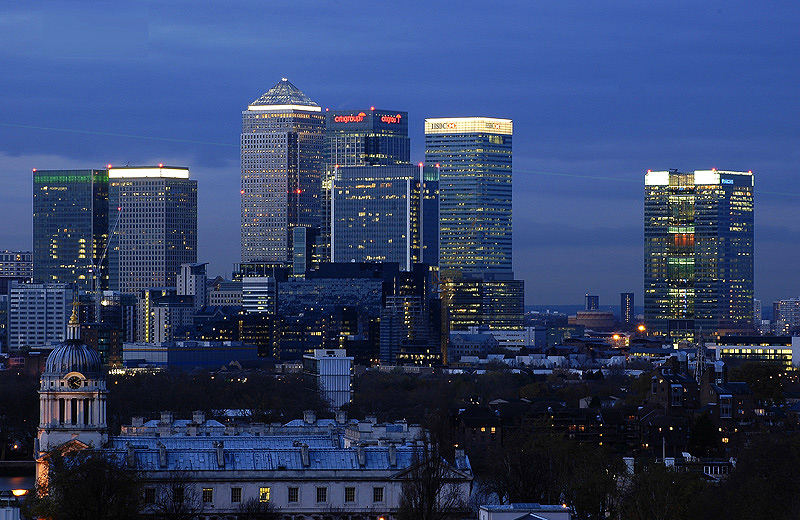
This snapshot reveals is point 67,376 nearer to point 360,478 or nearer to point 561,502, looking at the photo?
point 360,478

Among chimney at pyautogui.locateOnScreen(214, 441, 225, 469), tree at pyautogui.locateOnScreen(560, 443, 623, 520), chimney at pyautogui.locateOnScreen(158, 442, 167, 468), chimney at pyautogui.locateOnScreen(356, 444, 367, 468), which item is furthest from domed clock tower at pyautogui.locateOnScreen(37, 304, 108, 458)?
tree at pyautogui.locateOnScreen(560, 443, 623, 520)

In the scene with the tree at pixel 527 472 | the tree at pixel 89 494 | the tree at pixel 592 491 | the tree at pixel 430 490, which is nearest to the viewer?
the tree at pixel 89 494

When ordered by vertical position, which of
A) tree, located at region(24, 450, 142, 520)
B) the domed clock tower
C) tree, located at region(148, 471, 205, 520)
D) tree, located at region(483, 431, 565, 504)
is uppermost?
the domed clock tower

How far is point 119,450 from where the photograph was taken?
87.8 m

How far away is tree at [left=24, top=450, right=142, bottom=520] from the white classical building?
350cm

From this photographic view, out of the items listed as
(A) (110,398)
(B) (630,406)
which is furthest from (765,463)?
(A) (110,398)

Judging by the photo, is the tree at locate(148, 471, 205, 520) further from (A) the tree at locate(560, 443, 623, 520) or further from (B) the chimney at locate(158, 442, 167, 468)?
(A) the tree at locate(560, 443, 623, 520)

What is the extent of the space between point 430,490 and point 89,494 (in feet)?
43.7

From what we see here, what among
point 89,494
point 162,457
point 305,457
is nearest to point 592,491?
point 305,457

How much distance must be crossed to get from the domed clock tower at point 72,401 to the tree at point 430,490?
52.0 feet

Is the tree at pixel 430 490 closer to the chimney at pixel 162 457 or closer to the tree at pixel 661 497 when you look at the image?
the tree at pixel 661 497

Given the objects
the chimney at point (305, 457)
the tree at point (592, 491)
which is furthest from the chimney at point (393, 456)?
the tree at point (592, 491)

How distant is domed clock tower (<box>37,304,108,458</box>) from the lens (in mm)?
92938

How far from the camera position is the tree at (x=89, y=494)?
74562 millimetres
